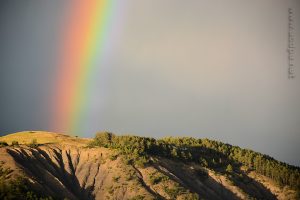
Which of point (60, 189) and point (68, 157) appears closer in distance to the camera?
point (60, 189)

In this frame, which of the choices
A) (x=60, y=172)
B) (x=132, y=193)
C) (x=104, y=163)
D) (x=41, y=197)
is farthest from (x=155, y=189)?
(x=41, y=197)

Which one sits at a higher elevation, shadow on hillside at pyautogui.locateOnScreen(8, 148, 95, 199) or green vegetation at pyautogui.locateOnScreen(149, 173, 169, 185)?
shadow on hillside at pyautogui.locateOnScreen(8, 148, 95, 199)

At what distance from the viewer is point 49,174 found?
175250mm

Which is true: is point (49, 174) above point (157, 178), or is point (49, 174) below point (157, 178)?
above

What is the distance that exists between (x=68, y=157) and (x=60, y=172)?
11.5 meters

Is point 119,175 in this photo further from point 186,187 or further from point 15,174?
point 15,174

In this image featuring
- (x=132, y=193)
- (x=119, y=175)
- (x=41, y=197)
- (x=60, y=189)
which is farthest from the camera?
(x=119, y=175)

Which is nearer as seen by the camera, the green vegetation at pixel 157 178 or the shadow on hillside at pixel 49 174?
the shadow on hillside at pixel 49 174

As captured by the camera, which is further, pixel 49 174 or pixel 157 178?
pixel 157 178

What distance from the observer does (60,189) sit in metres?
166

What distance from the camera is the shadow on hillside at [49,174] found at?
16154 centimetres

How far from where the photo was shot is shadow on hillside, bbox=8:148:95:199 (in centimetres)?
16154

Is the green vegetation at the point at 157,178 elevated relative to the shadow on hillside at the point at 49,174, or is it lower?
lower

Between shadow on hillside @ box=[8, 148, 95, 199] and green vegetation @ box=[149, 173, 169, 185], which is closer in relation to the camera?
shadow on hillside @ box=[8, 148, 95, 199]
